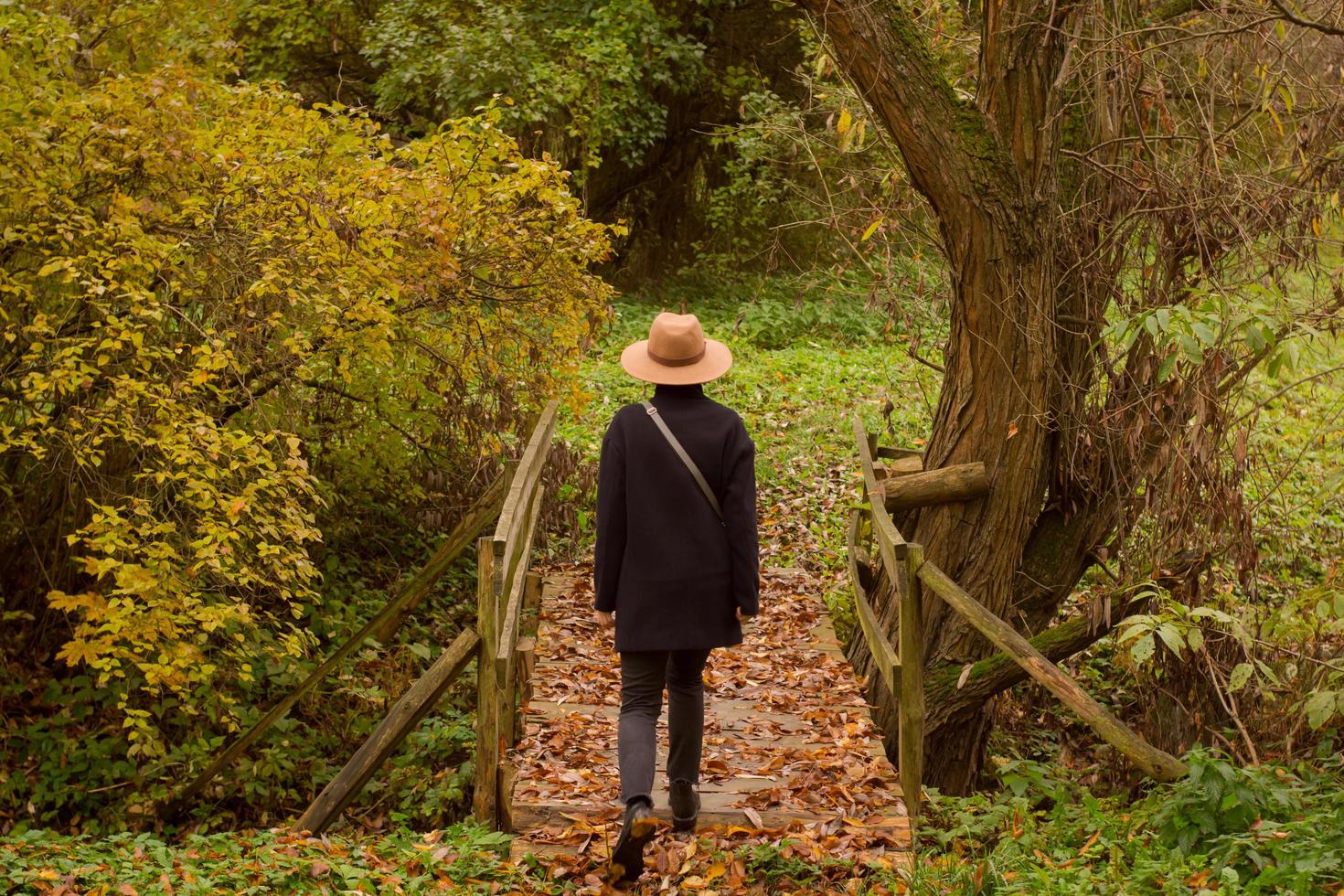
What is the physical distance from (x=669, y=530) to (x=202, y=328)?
3823mm

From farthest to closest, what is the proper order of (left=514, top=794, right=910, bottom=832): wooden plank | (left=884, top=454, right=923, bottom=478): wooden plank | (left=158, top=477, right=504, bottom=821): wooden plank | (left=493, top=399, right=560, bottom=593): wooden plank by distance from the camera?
(left=158, top=477, right=504, bottom=821): wooden plank → (left=884, top=454, right=923, bottom=478): wooden plank → (left=493, top=399, right=560, bottom=593): wooden plank → (left=514, top=794, right=910, bottom=832): wooden plank

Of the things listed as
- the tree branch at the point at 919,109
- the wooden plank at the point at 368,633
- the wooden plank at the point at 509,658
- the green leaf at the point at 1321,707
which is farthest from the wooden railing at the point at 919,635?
the wooden plank at the point at 368,633

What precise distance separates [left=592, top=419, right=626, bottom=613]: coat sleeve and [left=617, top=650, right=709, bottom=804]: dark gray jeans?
0.27 meters

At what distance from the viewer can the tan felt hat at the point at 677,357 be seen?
16.1 feet

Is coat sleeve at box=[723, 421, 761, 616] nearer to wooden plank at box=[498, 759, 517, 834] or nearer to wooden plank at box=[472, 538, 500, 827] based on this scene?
wooden plank at box=[472, 538, 500, 827]

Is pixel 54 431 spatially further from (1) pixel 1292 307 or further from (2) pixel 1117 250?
(1) pixel 1292 307

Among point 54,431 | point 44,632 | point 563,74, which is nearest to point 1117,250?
point 54,431

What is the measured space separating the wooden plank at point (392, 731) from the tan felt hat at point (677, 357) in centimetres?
166

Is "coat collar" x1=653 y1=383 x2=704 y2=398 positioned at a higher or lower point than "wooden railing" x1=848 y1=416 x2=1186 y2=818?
higher

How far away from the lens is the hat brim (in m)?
4.90

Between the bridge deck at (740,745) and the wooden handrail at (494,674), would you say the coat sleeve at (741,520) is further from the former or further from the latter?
the wooden handrail at (494,674)

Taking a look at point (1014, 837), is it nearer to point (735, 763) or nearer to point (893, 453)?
point (735, 763)

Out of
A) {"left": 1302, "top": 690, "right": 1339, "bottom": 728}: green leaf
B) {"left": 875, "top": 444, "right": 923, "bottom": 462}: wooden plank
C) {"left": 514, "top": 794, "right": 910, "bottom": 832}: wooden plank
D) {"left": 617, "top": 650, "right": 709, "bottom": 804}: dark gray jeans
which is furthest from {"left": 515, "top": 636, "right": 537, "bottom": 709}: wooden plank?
{"left": 1302, "top": 690, "right": 1339, "bottom": 728}: green leaf

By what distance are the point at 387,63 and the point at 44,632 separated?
37.1 feet
